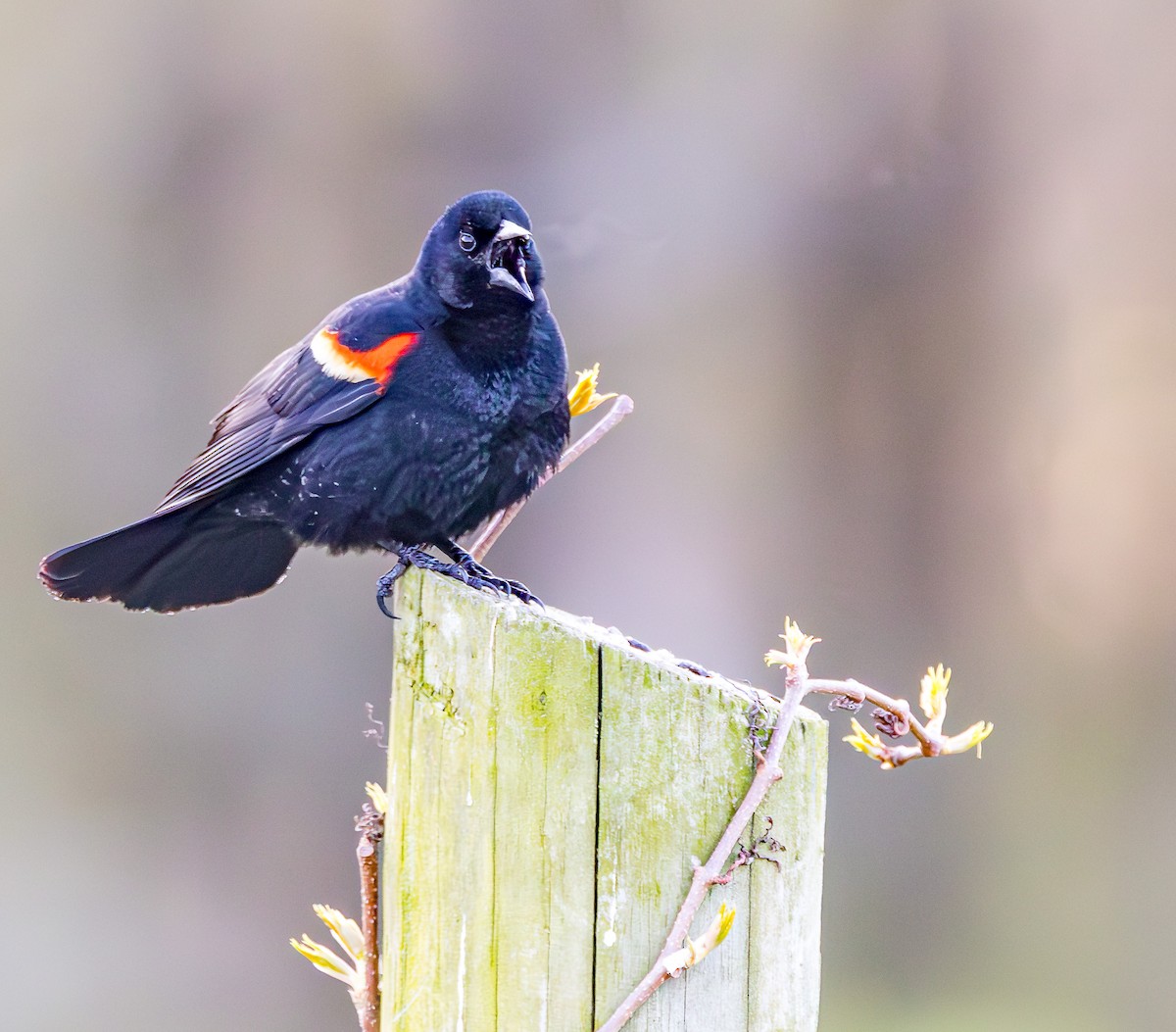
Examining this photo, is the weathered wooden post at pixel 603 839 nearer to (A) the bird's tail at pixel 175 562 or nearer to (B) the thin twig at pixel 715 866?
(B) the thin twig at pixel 715 866

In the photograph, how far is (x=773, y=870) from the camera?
144 centimetres

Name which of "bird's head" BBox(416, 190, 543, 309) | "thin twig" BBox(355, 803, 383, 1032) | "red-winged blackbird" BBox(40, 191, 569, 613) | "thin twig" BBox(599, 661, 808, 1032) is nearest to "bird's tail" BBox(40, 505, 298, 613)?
"red-winged blackbird" BBox(40, 191, 569, 613)

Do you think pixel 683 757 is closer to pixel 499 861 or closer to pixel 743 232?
pixel 499 861

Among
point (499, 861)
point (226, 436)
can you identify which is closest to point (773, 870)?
point (499, 861)

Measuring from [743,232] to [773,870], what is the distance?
446 cm

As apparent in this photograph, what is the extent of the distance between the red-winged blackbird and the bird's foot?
0.4 inches

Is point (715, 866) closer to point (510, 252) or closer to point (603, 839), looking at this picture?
point (603, 839)

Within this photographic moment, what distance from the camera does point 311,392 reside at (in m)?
2.55

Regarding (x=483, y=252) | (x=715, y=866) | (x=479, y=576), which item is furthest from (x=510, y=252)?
(x=715, y=866)

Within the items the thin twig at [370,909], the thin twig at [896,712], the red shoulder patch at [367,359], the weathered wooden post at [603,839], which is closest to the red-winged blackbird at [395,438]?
the red shoulder patch at [367,359]

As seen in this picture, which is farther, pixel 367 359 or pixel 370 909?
pixel 367 359

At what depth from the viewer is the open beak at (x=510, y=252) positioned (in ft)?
7.96

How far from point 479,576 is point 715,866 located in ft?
2.87

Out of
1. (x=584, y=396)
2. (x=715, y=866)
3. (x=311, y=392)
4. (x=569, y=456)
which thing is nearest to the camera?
(x=715, y=866)
